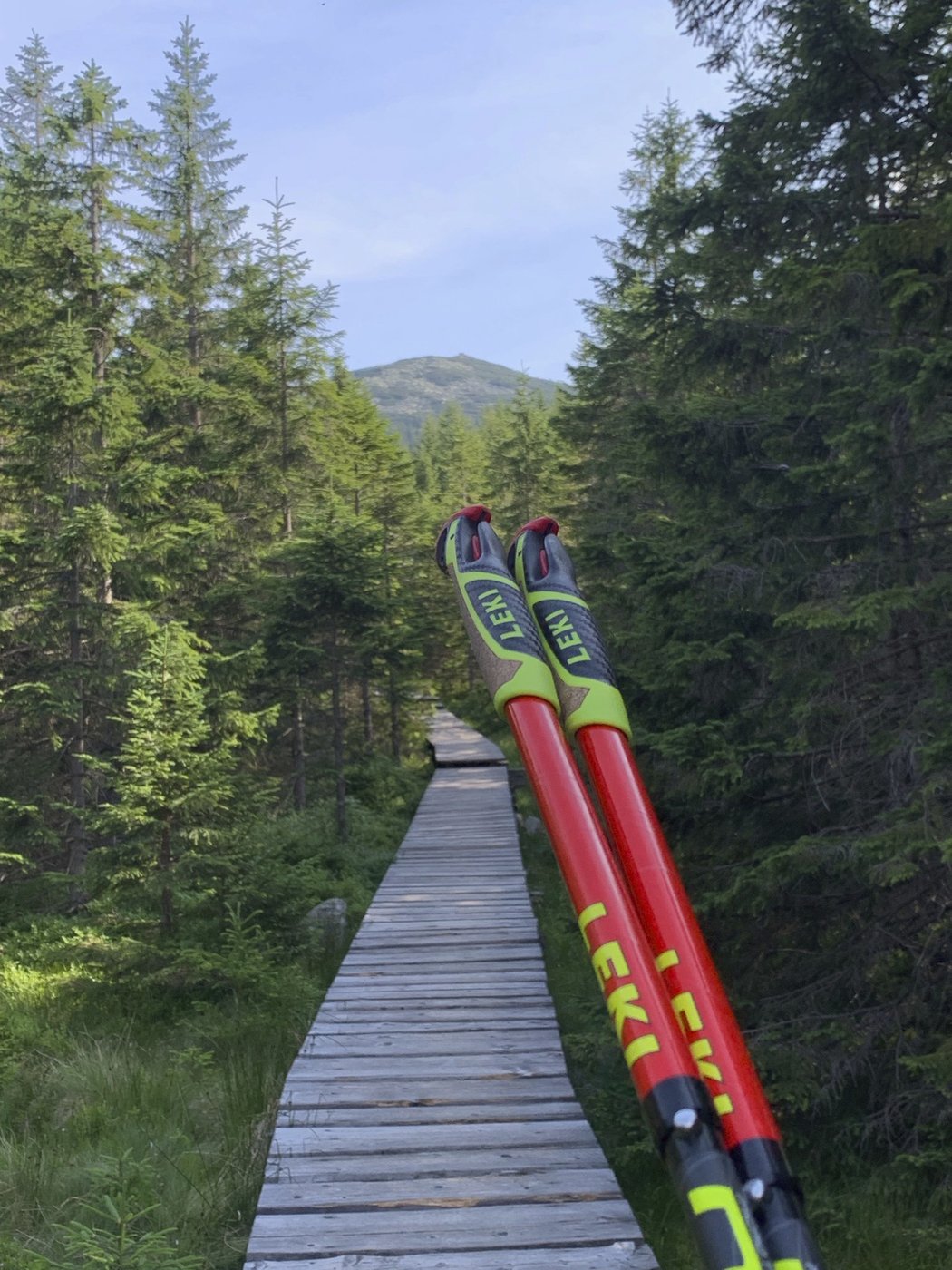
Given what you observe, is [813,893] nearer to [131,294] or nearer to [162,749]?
[162,749]

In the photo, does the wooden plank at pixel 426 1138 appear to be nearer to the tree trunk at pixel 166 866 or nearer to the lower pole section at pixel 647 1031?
the lower pole section at pixel 647 1031

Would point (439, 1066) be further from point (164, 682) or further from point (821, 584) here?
point (164, 682)

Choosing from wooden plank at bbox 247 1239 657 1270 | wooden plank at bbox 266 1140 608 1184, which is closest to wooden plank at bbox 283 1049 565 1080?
wooden plank at bbox 266 1140 608 1184

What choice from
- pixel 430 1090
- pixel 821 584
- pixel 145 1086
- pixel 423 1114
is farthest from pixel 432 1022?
pixel 821 584

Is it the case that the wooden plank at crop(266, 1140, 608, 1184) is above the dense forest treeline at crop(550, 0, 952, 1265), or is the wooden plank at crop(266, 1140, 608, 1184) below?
below

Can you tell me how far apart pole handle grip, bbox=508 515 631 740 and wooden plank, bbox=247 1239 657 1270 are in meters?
2.51

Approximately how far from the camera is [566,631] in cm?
558

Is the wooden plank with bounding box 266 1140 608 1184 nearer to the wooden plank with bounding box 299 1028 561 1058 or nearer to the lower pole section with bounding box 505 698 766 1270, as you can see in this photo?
the lower pole section with bounding box 505 698 766 1270

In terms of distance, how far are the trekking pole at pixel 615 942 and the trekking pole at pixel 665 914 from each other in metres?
0.12

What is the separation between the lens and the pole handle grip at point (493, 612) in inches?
199

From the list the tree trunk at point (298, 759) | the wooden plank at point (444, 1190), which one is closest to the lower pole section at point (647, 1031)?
the wooden plank at point (444, 1190)

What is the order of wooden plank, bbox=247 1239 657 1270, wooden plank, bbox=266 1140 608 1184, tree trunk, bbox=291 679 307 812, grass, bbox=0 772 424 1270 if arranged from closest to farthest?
wooden plank, bbox=247 1239 657 1270 < wooden plank, bbox=266 1140 608 1184 < grass, bbox=0 772 424 1270 < tree trunk, bbox=291 679 307 812

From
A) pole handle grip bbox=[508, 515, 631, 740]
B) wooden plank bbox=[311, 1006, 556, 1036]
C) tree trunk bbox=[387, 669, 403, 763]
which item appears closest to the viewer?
pole handle grip bbox=[508, 515, 631, 740]

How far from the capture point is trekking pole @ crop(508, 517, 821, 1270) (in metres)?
3.02
